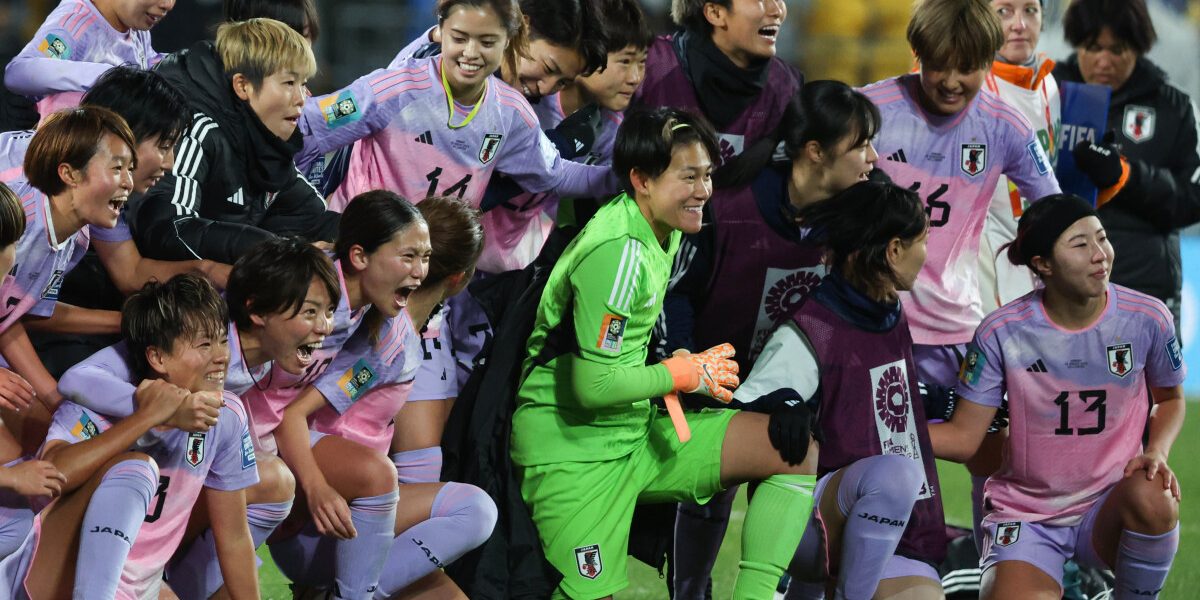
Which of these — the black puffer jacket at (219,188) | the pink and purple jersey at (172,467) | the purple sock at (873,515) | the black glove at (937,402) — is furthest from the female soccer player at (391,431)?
the black glove at (937,402)

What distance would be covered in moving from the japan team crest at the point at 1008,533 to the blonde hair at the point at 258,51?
228cm

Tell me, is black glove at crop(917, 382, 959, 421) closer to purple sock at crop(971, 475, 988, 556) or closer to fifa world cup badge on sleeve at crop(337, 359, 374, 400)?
purple sock at crop(971, 475, 988, 556)

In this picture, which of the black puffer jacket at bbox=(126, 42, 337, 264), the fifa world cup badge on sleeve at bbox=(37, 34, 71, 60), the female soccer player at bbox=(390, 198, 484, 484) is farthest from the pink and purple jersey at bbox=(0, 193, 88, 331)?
→ the female soccer player at bbox=(390, 198, 484, 484)

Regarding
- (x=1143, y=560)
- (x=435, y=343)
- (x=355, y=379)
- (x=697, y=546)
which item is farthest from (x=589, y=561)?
(x=1143, y=560)

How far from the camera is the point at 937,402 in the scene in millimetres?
4379

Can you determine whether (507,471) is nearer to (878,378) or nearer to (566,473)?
(566,473)

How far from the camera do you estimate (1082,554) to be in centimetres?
422

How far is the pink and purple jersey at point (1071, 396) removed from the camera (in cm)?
421

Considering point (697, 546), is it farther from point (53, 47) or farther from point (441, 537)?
point (53, 47)

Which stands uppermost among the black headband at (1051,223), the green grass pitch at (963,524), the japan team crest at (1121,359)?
the black headband at (1051,223)

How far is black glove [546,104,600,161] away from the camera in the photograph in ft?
Answer: 15.4

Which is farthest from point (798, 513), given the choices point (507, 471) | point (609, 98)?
point (609, 98)

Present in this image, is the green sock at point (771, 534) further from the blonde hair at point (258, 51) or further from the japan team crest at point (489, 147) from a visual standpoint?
the blonde hair at point (258, 51)

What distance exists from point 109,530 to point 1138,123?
4421mm
